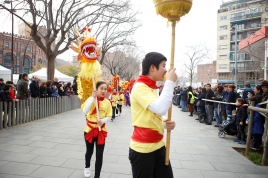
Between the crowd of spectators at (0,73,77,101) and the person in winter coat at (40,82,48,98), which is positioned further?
the person in winter coat at (40,82,48,98)

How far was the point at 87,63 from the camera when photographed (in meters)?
3.50

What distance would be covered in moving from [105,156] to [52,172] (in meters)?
1.31

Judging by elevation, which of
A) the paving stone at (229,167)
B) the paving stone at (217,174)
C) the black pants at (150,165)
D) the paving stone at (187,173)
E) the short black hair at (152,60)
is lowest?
the paving stone at (229,167)

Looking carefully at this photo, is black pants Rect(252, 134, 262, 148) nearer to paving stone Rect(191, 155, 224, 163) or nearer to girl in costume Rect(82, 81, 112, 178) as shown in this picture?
paving stone Rect(191, 155, 224, 163)

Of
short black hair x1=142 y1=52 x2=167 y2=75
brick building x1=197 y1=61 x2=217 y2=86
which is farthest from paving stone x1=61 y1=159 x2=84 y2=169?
brick building x1=197 y1=61 x2=217 y2=86

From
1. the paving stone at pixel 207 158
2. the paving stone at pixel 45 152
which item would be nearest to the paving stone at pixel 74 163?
the paving stone at pixel 45 152

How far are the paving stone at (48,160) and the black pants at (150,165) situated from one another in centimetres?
271

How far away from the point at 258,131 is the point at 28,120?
8.57 meters

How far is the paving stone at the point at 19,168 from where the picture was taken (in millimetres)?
3594

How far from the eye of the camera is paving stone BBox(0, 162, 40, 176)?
3.59 meters

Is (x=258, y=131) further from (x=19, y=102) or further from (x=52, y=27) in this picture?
(x=52, y=27)

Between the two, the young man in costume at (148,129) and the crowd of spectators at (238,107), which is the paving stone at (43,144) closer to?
the young man in costume at (148,129)

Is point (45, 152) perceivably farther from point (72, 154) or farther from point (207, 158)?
point (207, 158)

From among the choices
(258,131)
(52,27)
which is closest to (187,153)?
(258,131)
